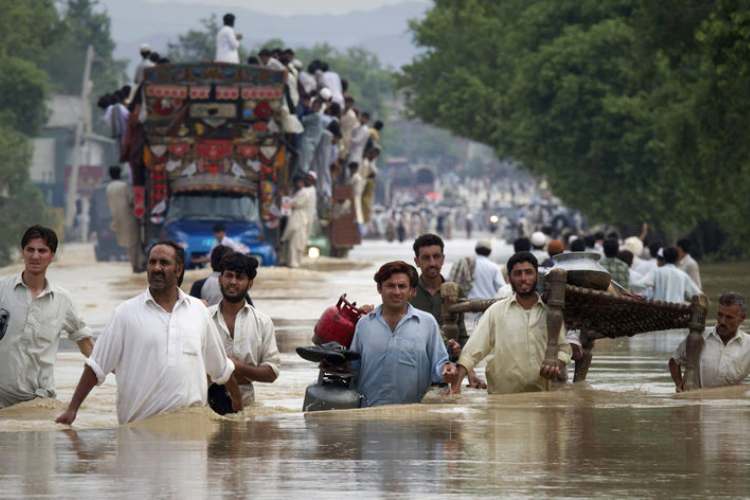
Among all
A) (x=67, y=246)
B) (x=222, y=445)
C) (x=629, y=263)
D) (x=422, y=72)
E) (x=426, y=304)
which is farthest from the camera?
(x=67, y=246)

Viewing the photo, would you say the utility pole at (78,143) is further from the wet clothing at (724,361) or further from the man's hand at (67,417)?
the man's hand at (67,417)

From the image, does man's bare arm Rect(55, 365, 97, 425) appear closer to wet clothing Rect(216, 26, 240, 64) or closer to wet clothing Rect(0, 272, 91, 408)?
wet clothing Rect(0, 272, 91, 408)

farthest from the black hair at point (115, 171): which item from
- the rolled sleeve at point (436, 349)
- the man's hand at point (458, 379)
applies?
the rolled sleeve at point (436, 349)

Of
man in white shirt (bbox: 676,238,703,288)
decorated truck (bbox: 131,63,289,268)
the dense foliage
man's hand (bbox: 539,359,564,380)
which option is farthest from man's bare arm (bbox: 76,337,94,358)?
decorated truck (bbox: 131,63,289,268)

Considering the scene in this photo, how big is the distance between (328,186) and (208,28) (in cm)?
8843

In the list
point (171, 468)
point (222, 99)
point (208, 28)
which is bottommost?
point (171, 468)

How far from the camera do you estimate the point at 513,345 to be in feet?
47.3

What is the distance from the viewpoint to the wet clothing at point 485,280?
22.2 metres

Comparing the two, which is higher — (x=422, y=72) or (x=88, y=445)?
(x=422, y=72)

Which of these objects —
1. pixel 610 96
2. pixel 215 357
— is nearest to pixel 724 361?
pixel 215 357

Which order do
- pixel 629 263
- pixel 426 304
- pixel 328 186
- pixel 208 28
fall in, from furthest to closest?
pixel 208 28
pixel 328 186
pixel 629 263
pixel 426 304

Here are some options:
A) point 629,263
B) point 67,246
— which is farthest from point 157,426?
point 67,246

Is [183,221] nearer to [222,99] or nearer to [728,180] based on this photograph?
[222,99]

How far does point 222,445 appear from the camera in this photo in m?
12.1
